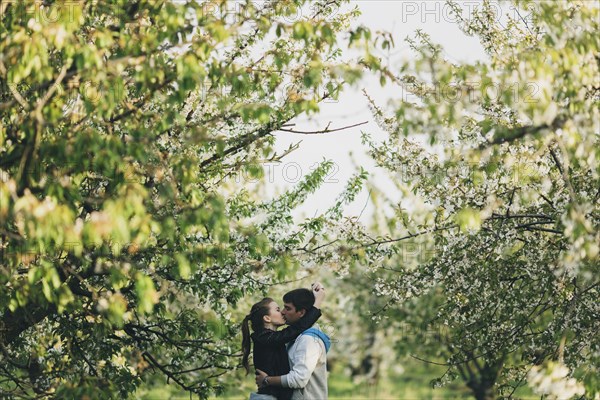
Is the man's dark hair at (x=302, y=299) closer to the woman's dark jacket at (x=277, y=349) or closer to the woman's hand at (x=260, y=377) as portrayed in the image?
the woman's dark jacket at (x=277, y=349)

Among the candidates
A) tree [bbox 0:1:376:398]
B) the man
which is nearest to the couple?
the man

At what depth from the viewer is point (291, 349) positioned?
24.7 ft

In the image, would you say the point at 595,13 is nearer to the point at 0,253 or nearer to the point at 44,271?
the point at 44,271

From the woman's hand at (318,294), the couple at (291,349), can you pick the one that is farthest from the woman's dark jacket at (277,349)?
the woman's hand at (318,294)

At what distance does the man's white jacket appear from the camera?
286 inches

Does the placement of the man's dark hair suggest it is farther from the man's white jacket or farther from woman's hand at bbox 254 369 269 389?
woman's hand at bbox 254 369 269 389

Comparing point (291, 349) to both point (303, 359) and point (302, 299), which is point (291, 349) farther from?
point (302, 299)

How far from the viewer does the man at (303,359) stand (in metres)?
→ 7.27

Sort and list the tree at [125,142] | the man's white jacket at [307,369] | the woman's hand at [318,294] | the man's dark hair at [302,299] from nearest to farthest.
Answer: the tree at [125,142], the man's white jacket at [307,369], the man's dark hair at [302,299], the woman's hand at [318,294]

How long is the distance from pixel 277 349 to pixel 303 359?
16.1 inches

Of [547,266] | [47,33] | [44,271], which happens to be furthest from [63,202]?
[547,266]

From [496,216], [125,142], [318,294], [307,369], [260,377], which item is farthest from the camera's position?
[496,216]

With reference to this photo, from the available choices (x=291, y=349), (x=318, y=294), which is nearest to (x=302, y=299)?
(x=318, y=294)

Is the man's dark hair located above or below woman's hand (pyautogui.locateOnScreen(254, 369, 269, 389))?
above
